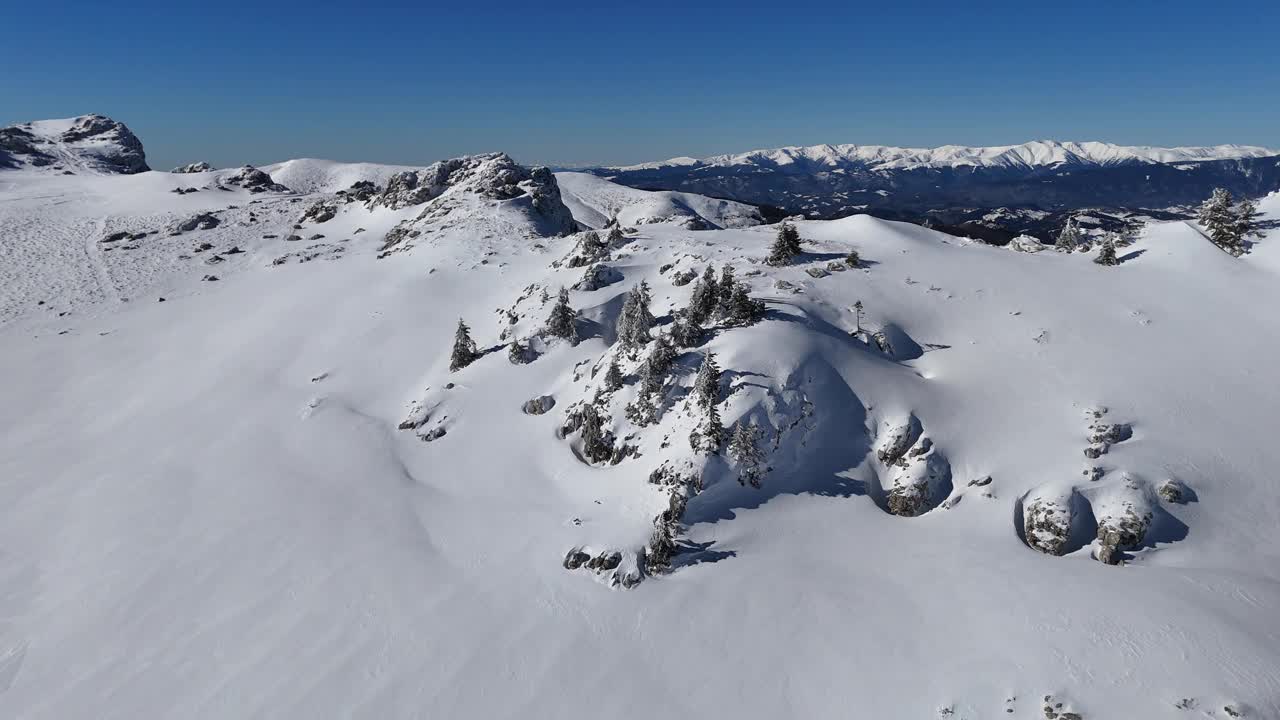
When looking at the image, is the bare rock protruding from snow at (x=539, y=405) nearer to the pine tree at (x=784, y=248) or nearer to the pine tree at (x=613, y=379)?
Answer: the pine tree at (x=613, y=379)

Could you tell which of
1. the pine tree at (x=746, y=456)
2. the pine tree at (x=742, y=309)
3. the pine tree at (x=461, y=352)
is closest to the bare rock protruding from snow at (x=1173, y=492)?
the pine tree at (x=746, y=456)

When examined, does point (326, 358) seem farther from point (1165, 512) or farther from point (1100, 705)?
point (1165, 512)

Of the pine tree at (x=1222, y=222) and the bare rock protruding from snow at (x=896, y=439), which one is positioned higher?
the pine tree at (x=1222, y=222)

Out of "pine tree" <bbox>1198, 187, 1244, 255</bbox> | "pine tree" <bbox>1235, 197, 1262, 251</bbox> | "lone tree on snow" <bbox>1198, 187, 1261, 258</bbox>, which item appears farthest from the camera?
"pine tree" <bbox>1235, 197, 1262, 251</bbox>

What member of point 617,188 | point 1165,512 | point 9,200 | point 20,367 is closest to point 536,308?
point 1165,512

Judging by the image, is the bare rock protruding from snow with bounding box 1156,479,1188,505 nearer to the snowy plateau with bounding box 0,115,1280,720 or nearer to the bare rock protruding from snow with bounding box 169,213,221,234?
the snowy plateau with bounding box 0,115,1280,720

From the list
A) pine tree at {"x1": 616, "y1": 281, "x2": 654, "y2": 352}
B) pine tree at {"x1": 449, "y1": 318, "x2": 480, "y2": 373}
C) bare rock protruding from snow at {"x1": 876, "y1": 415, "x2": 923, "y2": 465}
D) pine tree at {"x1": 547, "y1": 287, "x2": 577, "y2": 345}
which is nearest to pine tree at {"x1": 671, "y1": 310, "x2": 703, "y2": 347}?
pine tree at {"x1": 616, "y1": 281, "x2": 654, "y2": 352}
